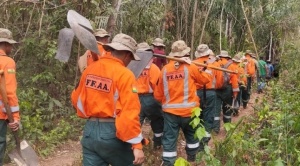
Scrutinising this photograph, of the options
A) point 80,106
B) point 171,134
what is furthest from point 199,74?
point 80,106

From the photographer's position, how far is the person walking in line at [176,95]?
582 centimetres

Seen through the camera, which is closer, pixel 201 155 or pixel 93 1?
pixel 201 155

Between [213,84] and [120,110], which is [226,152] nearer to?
[120,110]

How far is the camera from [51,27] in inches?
326

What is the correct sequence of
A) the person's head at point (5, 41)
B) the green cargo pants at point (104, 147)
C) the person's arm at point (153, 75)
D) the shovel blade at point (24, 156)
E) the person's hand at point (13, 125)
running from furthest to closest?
the person's arm at point (153, 75) < the shovel blade at point (24, 156) < the person's head at point (5, 41) < the person's hand at point (13, 125) < the green cargo pants at point (104, 147)

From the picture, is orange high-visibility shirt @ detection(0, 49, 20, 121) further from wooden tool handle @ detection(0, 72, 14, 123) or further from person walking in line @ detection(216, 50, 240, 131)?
person walking in line @ detection(216, 50, 240, 131)

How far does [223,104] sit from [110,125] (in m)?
6.43

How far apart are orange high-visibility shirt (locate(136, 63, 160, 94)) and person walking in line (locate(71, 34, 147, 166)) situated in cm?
296

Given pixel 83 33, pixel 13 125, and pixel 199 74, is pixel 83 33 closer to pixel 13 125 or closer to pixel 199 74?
pixel 13 125

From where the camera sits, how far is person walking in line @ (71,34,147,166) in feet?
11.6

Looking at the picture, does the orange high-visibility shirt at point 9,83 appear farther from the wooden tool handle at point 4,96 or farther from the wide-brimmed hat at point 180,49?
the wide-brimmed hat at point 180,49

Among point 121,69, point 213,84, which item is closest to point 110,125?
point 121,69

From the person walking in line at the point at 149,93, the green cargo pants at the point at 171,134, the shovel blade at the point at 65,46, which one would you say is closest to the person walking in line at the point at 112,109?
the shovel blade at the point at 65,46

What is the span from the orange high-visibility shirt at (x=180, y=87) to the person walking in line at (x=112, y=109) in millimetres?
2043
